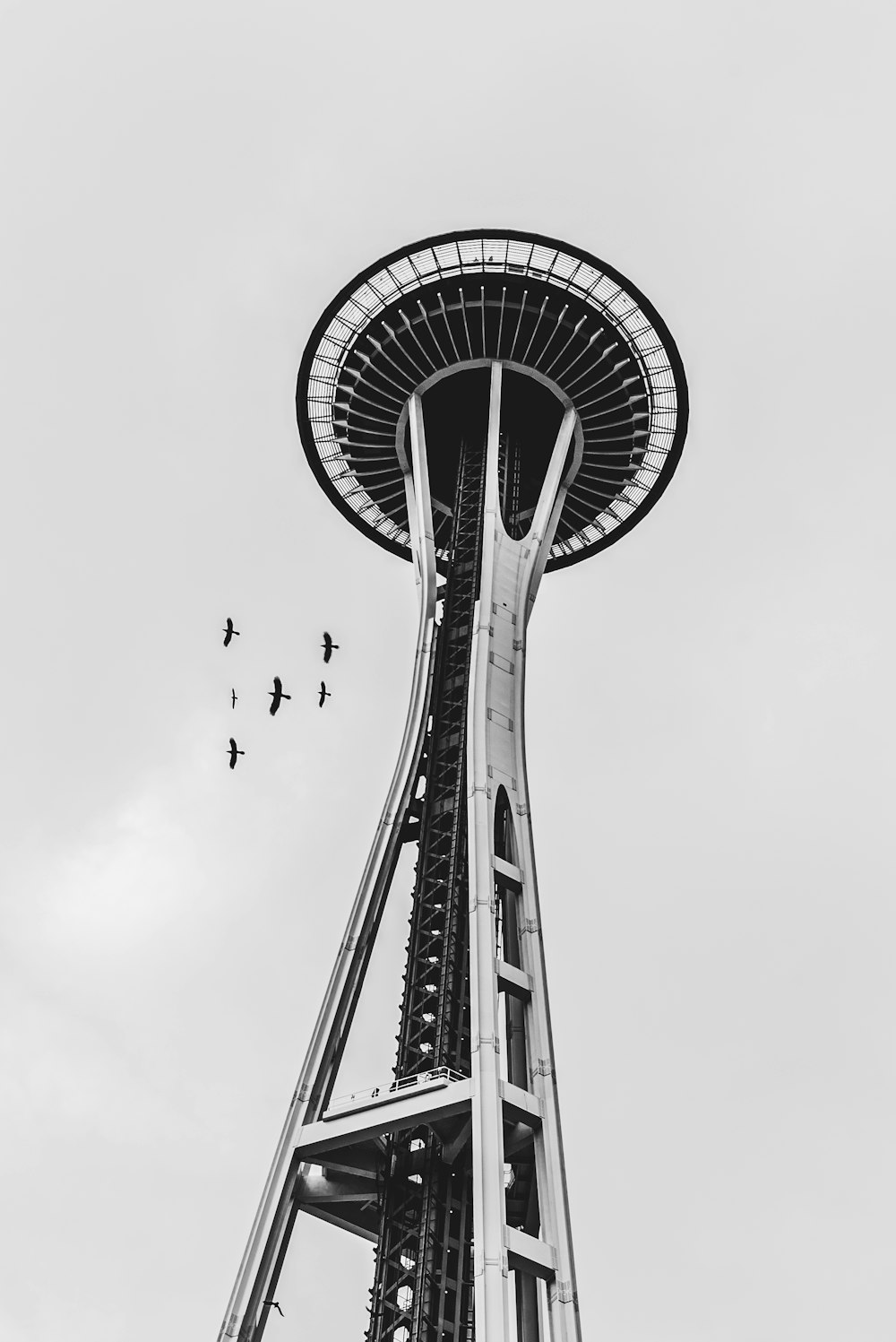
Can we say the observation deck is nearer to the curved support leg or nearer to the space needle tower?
the space needle tower

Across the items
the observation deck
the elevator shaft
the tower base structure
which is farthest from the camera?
the observation deck

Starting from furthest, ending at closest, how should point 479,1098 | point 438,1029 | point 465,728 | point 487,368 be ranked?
point 487,368 < point 465,728 < point 438,1029 < point 479,1098

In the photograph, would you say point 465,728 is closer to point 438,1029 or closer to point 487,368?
point 438,1029

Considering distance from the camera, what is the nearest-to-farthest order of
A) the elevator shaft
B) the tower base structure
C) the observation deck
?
the tower base structure
the elevator shaft
the observation deck

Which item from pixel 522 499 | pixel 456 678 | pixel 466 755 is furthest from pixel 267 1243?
pixel 522 499

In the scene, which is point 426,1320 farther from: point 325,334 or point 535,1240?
point 325,334

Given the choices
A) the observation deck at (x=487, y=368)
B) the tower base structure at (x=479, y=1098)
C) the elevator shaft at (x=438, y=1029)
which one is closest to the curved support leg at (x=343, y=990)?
the tower base structure at (x=479, y=1098)

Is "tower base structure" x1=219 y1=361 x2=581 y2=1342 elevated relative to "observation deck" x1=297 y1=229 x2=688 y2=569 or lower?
lower

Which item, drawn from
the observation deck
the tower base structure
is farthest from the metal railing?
the observation deck

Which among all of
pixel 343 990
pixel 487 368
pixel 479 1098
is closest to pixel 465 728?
pixel 343 990
